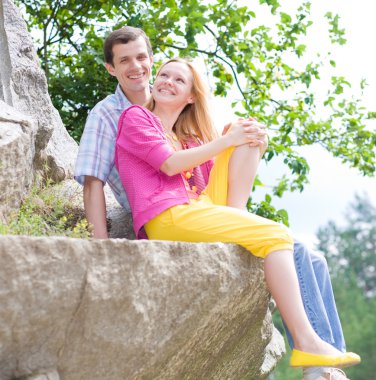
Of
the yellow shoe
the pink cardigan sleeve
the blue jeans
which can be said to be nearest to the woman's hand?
the pink cardigan sleeve

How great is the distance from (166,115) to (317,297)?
49.4 inches

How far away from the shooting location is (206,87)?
13.3 feet

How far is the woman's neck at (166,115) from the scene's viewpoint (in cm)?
402

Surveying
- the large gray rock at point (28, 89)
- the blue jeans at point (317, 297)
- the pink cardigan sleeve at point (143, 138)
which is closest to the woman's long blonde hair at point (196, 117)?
the pink cardigan sleeve at point (143, 138)

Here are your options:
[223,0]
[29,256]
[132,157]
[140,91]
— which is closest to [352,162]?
[223,0]

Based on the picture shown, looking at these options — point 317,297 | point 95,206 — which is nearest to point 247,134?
point 317,297

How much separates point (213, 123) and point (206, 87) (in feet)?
0.67

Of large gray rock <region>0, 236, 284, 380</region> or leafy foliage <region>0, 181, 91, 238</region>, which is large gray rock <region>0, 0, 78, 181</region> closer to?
leafy foliage <region>0, 181, 91, 238</region>

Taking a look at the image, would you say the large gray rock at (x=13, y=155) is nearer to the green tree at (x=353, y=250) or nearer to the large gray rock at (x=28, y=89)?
the large gray rock at (x=28, y=89)

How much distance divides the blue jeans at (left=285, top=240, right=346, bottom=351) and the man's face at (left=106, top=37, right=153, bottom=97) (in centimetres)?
A: 154

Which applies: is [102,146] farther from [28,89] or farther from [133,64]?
[28,89]

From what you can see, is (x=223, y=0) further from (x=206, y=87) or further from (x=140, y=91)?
(x=206, y=87)

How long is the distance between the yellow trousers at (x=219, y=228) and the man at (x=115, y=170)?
303 mm

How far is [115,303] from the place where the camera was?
9.29 feet
